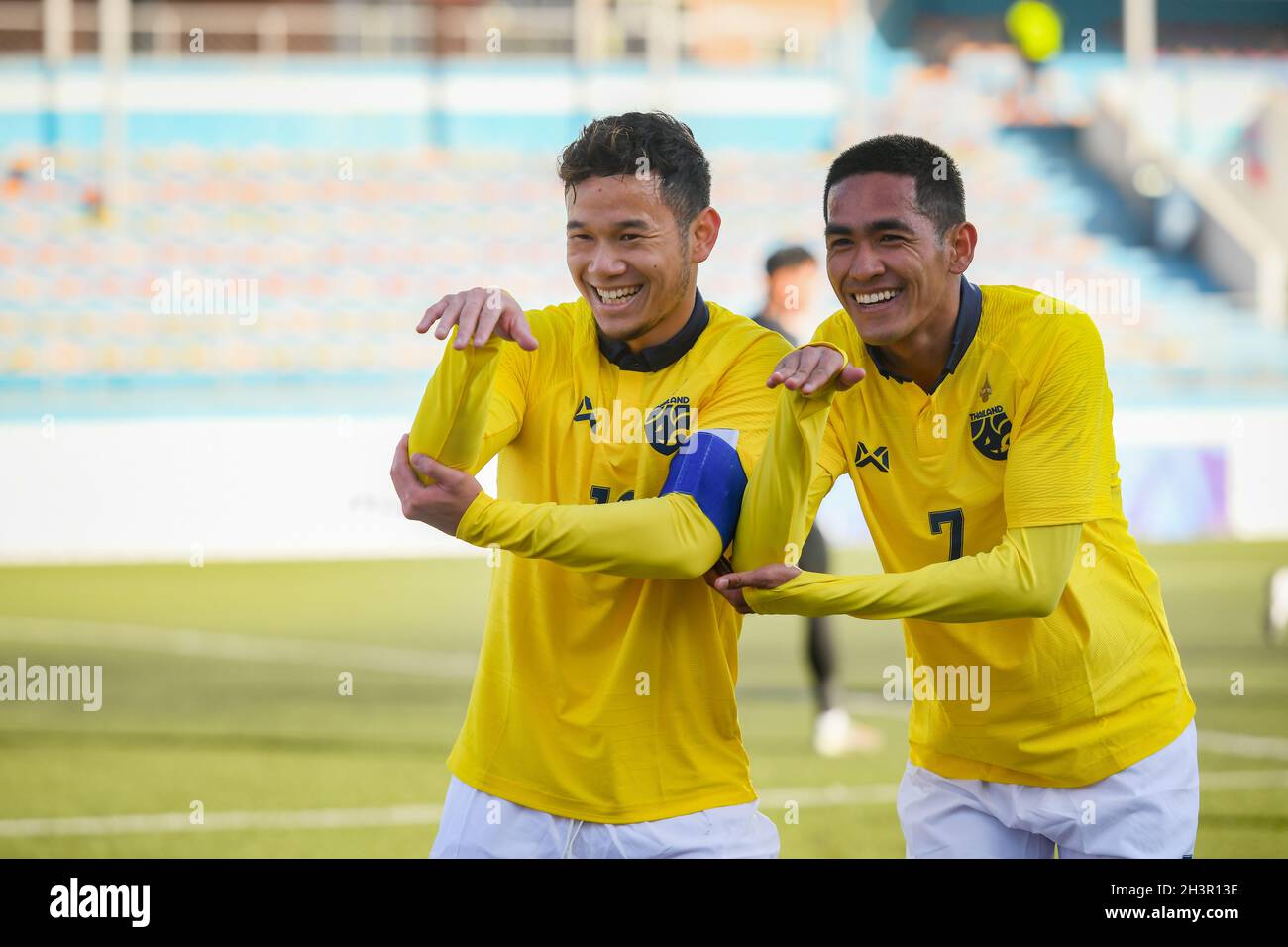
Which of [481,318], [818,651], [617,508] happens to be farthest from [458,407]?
[818,651]

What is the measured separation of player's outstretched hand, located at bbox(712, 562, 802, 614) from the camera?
3.10 m

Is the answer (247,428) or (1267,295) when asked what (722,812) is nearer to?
(247,428)

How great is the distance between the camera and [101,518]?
16219 mm

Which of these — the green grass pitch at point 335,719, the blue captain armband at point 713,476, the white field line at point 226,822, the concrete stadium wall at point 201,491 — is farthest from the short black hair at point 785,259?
the concrete stadium wall at point 201,491

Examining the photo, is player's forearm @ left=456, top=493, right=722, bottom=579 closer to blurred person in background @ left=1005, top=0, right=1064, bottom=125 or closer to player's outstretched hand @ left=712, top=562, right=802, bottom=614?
player's outstretched hand @ left=712, top=562, right=802, bottom=614

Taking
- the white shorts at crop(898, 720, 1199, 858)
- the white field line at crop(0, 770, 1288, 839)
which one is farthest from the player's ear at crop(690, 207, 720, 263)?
the white field line at crop(0, 770, 1288, 839)

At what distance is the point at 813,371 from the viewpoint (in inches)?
118

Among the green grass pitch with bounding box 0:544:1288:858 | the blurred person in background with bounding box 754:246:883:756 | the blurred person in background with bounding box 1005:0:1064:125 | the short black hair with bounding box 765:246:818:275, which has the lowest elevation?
the green grass pitch with bounding box 0:544:1288:858

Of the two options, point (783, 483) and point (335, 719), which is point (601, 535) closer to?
point (783, 483)

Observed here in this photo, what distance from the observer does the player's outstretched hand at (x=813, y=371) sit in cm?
298

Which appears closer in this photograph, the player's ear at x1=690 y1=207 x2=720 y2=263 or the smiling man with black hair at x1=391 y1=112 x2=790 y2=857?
the smiling man with black hair at x1=391 y1=112 x2=790 y2=857

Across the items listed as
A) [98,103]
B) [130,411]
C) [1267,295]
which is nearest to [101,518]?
[130,411]

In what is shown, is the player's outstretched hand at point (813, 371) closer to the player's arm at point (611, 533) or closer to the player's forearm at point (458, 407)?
the player's arm at point (611, 533)
